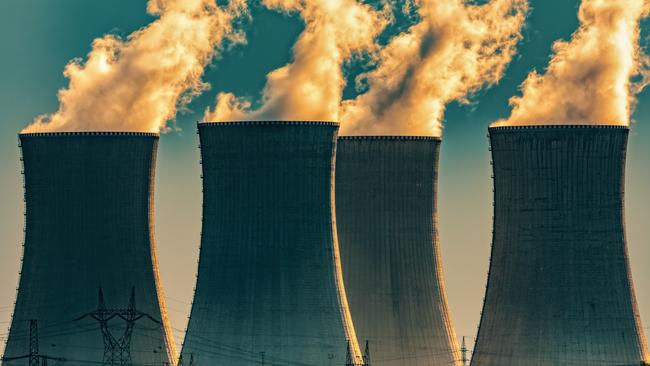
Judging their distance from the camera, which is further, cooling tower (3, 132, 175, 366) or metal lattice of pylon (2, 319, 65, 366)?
cooling tower (3, 132, 175, 366)

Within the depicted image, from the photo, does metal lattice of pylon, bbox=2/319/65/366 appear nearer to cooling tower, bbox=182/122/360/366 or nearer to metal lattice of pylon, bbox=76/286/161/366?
metal lattice of pylon, bbox=76/286/161/366

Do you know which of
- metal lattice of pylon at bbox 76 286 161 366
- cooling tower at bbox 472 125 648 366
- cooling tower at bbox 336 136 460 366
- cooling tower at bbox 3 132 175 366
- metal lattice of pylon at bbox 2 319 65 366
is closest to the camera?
cooling tower at bbox 472 125 648 366

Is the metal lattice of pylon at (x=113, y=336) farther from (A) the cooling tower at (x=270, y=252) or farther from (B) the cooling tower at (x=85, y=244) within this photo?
(A) the cooling tower at (x=270, y=252)

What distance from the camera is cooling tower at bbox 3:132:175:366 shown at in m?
65.6

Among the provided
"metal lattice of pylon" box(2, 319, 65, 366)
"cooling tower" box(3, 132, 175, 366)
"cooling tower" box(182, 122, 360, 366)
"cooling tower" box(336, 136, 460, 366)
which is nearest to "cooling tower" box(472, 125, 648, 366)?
"cooling tower" box(182, 122, 360, 366)

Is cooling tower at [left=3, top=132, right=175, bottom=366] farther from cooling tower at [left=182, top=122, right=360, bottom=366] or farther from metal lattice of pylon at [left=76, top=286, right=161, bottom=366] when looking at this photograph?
cooling tower at [left=182, top=122, right=360, bottom=366]

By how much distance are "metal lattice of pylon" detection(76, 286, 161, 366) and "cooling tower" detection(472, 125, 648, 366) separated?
37.2 ft

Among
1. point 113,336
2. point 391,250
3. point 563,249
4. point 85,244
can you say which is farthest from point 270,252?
point 113,336

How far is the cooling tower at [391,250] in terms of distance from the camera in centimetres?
6700

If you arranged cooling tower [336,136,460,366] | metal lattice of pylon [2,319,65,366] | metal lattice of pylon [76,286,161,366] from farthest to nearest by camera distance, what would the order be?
1. cooling tower [336,136,460,366]
2. metal lattice of pylon [2,319,65,366]
3. metal lattice of pylon [76,286,161,366]

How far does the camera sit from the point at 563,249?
61.0 m

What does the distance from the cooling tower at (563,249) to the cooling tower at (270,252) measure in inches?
210

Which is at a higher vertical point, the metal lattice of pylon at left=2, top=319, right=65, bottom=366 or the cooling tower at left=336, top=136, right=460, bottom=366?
the cooling tower at left=336, top=136, right=460, bottom=366

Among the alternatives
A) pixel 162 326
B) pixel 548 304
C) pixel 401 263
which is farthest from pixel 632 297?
pixel 162 326
